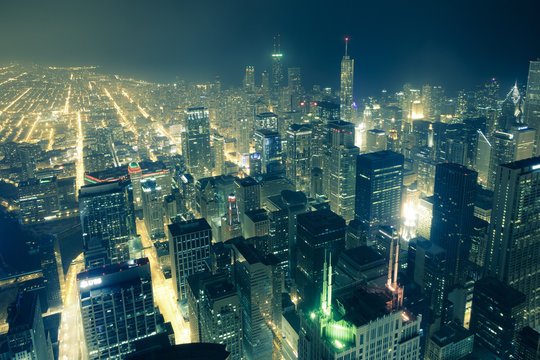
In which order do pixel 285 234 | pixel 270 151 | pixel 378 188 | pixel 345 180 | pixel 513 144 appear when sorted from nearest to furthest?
1. pixel 285 234
2. pixel 378 188
3. pixel 513 144
4. pixel 345 180
5. pixel 270 151

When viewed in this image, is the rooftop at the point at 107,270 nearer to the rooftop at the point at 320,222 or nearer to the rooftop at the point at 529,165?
the rooftop at the point at 320,222

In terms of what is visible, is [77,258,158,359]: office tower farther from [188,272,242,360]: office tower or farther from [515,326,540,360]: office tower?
[515,326,540,360]: office tower

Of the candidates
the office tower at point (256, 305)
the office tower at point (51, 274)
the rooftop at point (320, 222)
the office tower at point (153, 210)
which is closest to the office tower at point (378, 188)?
the rooftop at point (320, 222)

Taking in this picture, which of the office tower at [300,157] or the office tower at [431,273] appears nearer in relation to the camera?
the office tower at [431,273]

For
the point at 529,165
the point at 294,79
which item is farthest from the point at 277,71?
the point at 529,165

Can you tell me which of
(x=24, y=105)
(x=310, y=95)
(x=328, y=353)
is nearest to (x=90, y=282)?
(x=328, y=353)

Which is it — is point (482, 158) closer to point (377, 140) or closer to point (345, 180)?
point (377, 140)

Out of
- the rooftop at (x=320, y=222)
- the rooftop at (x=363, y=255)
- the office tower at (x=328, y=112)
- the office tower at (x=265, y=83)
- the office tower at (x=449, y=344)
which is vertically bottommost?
the office tower at (x=449, y=344)
